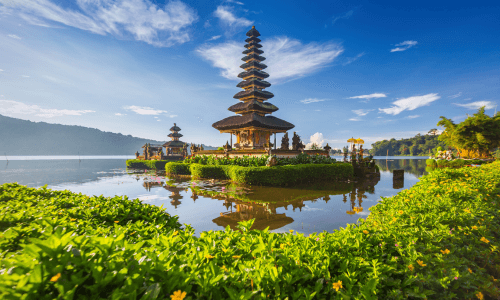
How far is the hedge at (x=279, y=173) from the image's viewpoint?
43.6 ft

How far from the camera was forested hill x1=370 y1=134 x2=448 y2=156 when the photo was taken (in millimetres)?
89562

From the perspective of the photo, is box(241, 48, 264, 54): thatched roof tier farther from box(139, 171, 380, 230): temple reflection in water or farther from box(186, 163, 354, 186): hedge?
box(139, 171, 380, 230): temple reflection in water

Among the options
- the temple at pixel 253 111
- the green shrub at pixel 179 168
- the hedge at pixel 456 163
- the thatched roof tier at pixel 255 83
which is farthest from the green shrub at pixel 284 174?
the hedge at pixel 456 163

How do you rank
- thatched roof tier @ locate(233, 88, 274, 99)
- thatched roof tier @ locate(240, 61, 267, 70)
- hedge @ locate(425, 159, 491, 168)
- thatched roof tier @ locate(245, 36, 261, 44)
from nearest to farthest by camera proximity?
hedge @ locate(425, 159, 491, 168) → thatched roof tier @ locate(233, 88, 274, 99) → thatched roof tier @ locate(240, 61, 267, 70) → thatched roof tier @ locate(245, 36, 261, 44)

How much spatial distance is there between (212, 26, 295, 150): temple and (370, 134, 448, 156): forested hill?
81.4 m

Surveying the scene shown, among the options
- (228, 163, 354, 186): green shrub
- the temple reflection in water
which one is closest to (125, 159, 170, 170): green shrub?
(228, 163, 354, 186): green shrub

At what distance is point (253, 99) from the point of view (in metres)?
28.1

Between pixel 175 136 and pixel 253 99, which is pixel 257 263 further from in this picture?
pixel 175 136

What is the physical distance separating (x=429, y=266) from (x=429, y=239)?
422 millimetres

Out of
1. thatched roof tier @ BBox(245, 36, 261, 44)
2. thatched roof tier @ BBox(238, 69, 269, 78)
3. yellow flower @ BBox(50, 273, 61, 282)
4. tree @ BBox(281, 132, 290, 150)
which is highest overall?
thatched roof tier @ BBox(245, 36, 261, 44)

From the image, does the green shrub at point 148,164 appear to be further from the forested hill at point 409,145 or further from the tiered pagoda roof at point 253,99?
the forested hill at point 409,145

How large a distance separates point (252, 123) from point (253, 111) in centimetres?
348

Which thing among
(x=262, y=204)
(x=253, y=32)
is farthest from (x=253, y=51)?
(x=262, y=204)

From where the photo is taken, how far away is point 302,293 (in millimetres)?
1566
